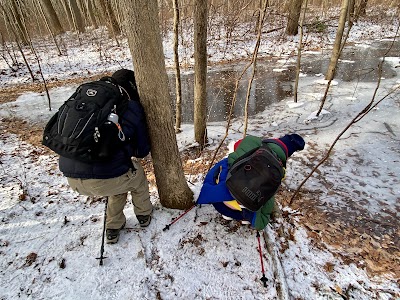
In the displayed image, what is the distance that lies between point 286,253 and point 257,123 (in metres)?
3.80

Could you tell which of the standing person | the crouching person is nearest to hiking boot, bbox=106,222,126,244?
the standing person

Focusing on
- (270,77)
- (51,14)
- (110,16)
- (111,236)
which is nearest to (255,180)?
(111,236)

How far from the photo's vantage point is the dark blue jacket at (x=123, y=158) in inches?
80.8

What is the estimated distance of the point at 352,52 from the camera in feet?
38.3

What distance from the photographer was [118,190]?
2312 mm

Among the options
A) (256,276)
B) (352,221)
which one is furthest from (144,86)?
(352,221)

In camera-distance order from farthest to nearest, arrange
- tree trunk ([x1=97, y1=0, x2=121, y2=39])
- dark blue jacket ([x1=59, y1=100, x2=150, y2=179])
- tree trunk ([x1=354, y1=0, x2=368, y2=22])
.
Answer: tree trunk ([x1=97, y1=0, x2=121, y2=39]), tree trunk ([x1=354, y1=0, x2=368, y2=22]), dark blue jacket ([x1=59, y1=100, x2=150, y2=179])

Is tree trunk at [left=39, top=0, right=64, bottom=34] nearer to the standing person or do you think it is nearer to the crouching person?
the standing person

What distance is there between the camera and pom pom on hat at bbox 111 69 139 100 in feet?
7.69

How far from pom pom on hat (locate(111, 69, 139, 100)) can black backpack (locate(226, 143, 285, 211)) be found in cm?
124

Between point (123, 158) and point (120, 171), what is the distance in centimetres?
12

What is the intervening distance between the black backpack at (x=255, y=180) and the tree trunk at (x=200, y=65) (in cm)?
234

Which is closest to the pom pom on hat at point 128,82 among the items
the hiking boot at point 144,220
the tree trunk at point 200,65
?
the hiking boot at point 144,220

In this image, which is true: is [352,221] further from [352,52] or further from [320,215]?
[352,52]
